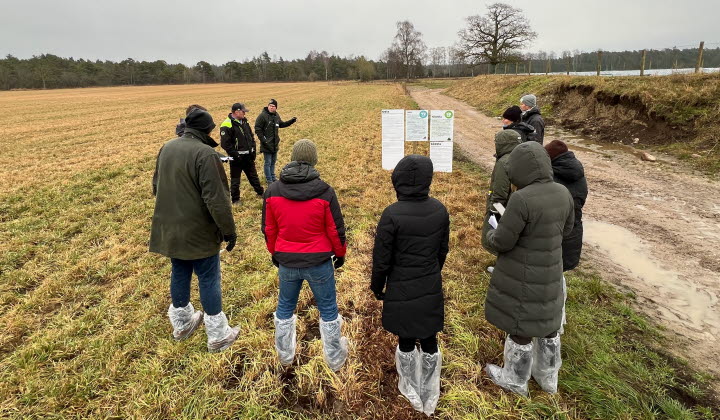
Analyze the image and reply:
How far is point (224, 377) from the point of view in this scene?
3.29m

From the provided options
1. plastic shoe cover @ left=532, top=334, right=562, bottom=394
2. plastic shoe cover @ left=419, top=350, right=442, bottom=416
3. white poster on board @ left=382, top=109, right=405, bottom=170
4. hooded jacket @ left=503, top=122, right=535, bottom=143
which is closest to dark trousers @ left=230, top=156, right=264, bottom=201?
white poster on board @ left=382, top=109, right=405, bottom=170

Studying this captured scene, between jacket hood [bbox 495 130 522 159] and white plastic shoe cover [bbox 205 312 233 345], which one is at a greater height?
jacket hood [bbox 495 130 522 159]

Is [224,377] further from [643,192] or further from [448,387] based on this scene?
[643,192]

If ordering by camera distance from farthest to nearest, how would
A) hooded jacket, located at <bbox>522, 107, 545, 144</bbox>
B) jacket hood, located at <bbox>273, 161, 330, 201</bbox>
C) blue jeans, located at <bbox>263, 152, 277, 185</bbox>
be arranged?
blue jeans, located at <bbox>263, 152, 277, 185</bbox> < hooded jacket, located at <bbox>522, 107, 545, 144</bbox> < jacket hood, located at <bbox>273, 161, 330, 201</bbox>

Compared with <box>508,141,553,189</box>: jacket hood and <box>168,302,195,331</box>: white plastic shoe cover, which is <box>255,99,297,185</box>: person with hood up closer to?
<box>168,302,195,331</box>: white plastic shoe cover

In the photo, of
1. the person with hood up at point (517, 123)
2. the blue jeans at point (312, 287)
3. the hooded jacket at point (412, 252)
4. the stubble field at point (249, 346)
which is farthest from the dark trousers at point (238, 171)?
the hooded jacket at point (412, 252)

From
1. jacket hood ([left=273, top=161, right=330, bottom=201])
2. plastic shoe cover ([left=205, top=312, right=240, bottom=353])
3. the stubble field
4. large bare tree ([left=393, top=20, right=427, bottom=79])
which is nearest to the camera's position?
jacket hood ([left=273, top=161, right=330, bottom=201])

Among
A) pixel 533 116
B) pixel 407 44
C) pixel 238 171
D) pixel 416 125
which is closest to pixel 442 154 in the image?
pixel 416 125

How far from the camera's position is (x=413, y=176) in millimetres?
2541

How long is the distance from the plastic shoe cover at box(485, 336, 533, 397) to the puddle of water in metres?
2.68

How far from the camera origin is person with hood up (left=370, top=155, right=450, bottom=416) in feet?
8.44

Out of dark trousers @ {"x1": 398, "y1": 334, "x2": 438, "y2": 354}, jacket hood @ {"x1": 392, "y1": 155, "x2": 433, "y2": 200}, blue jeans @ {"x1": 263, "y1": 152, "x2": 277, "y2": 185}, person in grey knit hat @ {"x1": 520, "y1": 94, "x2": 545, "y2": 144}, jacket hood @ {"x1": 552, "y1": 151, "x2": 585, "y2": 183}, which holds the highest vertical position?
person in grey knit hat @ {"x1": 520, "y1": 94, "x2": 545, "y2": 144}

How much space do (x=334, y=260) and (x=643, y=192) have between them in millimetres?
8634

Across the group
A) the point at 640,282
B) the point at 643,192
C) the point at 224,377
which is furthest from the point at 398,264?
the point at 643,192
